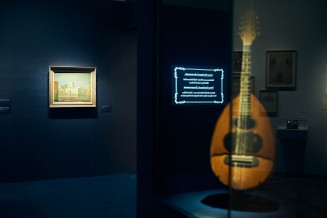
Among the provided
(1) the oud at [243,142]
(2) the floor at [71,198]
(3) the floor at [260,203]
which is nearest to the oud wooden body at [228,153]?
(1) the oud at [243,142]

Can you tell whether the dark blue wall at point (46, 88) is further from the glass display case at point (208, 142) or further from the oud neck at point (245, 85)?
the glass display case at point (208, 142)

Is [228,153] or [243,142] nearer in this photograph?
[228,153]

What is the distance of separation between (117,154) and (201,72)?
3400mm

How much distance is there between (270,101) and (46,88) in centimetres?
358

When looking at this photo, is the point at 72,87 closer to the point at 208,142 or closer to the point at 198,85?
the point at 198,85

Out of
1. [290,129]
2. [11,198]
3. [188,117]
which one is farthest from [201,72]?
[11,198]

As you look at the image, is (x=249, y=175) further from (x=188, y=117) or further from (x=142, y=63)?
(x=142, y=63)

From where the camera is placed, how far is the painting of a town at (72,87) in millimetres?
5918

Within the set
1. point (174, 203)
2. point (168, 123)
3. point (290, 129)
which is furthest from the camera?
point (290, 129)

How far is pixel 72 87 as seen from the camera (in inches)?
236

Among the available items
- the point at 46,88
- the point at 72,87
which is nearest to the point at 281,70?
the point at 72,87

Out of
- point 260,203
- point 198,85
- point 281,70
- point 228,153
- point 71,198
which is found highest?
point 281,70

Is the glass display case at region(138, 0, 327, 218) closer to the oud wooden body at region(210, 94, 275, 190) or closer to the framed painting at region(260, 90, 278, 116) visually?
the oud wooden body at region(210, 94, 275, 190)

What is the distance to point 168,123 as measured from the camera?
3316mm
